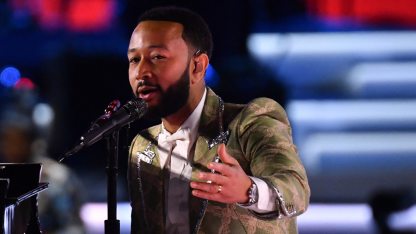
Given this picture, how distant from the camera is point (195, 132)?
124 inches

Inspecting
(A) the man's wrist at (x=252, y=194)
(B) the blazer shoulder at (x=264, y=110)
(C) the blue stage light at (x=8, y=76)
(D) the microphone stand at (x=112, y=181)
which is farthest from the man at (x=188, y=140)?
(C) the blue stage light at (x=8, y=76)

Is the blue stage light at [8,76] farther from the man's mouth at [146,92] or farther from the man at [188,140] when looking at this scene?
the man's mouth at [146,92]

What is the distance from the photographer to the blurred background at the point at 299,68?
7.09m

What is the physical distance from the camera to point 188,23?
10.2 ft

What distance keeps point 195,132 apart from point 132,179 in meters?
0.28

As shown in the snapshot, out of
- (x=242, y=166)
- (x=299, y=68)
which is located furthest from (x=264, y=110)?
(x=299, y=68)

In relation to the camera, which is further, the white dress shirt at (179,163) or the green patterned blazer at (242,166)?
the white dress shirt at (179,163)

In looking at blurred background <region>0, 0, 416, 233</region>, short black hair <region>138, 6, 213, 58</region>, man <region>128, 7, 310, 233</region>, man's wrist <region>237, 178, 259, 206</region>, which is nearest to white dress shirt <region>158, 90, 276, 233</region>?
man <region>128, 7, 310, 233</region>

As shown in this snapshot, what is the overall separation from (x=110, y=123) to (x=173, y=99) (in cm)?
39

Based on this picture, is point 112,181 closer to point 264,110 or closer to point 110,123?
point 110,123

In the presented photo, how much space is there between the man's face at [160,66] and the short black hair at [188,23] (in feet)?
0.07

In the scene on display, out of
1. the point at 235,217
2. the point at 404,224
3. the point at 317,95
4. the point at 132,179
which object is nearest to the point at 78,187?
the point at 404,224

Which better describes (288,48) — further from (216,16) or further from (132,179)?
(132,179)

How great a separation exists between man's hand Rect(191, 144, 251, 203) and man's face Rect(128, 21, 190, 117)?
21.3 inches
